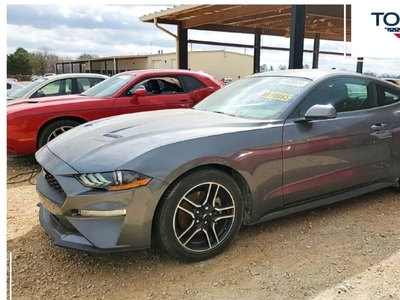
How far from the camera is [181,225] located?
2.72 metres

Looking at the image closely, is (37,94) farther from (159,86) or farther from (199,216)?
(199,216)

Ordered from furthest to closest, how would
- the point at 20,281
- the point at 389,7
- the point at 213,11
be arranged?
1. the point at 213,11
2. the point at 389,7
3. the point at 20,281

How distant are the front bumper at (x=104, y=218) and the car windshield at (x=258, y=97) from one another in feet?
4.17

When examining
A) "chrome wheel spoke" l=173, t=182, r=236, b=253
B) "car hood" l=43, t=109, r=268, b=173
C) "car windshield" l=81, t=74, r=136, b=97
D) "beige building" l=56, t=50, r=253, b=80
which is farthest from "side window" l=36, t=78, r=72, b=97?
"beige building" l=56, t=50, r=253, b=80

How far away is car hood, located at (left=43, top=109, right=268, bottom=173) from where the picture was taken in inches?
101

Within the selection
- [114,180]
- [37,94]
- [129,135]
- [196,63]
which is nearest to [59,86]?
[37,94]

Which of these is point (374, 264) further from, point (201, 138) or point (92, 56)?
point (92, 56)

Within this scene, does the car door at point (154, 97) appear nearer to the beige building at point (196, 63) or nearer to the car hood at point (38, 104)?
the car hood at point (38, 104)

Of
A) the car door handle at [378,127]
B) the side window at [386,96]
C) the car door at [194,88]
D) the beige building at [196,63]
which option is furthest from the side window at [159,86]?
the beige building at [196,63]

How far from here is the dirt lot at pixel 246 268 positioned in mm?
2447

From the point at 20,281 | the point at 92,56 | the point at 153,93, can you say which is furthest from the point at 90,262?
the point at 92,56

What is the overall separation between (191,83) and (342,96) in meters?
3.31

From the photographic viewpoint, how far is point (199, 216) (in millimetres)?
2766

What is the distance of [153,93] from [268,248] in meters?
3.86
